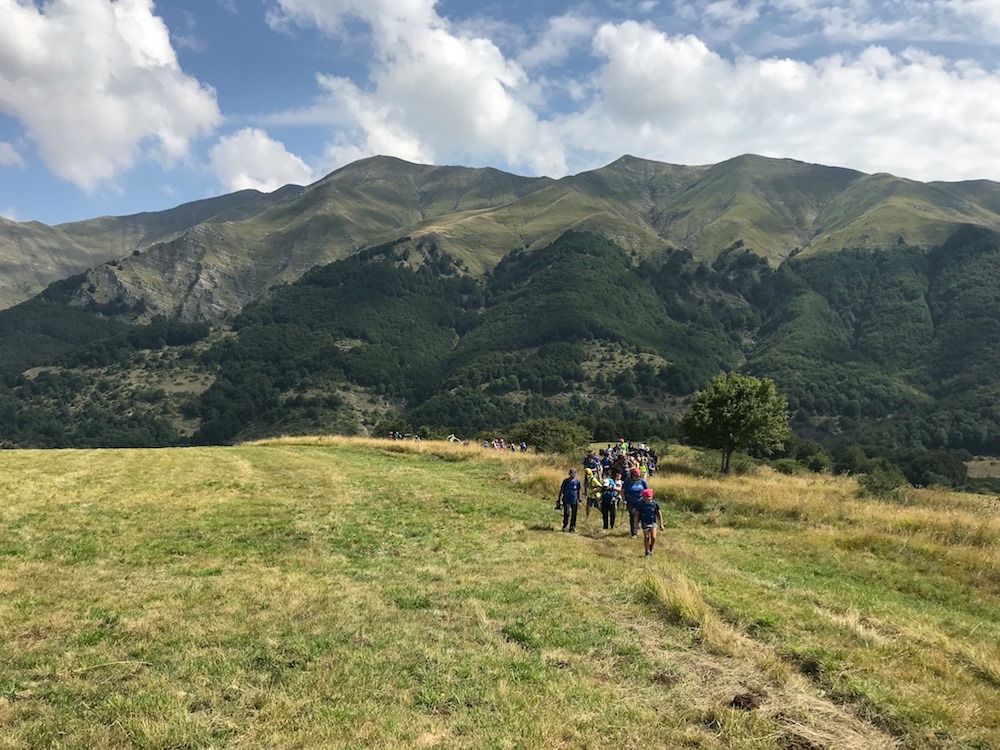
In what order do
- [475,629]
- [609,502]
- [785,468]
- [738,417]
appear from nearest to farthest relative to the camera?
[475,629] → [609,502] → [738,417] → [785,468]

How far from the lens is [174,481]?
83.5 ft

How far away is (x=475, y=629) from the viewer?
10.1 meters

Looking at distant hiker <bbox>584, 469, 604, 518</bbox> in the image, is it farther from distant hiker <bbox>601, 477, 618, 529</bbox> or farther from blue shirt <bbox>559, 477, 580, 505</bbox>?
blue shirt <bbox>559, 477, 580, 505</bbox>

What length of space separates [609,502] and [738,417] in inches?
1087

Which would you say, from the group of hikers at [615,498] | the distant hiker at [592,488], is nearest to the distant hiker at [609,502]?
the group of hikers at [615,498]

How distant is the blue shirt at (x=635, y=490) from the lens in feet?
60.4

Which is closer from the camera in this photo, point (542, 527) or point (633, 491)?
point (633, 491)

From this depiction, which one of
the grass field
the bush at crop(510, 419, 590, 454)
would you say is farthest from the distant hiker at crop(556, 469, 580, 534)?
the bush at crop(510, 419, 590, 454)

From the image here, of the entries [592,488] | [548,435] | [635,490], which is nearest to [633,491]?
[635,490]

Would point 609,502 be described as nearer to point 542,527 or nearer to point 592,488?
point 542,527

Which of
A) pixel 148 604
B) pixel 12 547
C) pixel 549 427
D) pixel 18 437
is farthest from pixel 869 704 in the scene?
pixel 18 437

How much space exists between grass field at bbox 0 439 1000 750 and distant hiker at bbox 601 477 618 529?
0.90 meters

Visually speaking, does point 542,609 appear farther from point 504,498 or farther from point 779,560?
point 504,498

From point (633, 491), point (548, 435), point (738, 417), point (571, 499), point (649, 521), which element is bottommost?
point (548, 435)
